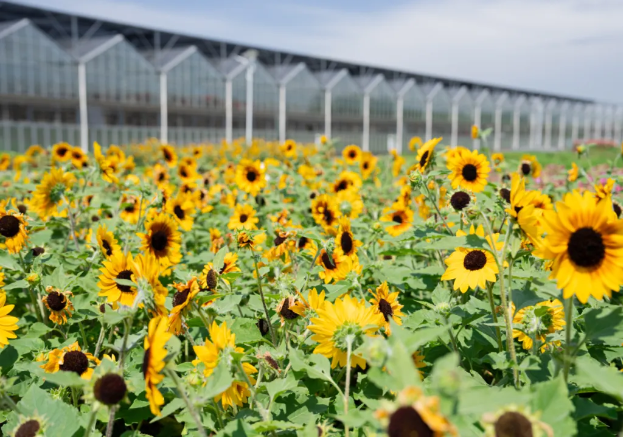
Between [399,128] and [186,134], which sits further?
[399,128]

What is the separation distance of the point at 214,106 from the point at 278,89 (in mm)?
3767

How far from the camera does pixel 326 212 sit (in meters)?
2.49

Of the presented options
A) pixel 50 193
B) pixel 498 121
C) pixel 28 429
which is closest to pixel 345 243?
pixel 28 429

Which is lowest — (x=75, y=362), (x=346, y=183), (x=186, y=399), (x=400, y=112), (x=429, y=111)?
(x=75, y=362)

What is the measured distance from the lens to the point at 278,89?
25.7 meters

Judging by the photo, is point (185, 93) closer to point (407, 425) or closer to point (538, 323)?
point (538, 323)

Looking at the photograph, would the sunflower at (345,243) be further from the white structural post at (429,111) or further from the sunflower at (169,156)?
the white structural post at (429,111)

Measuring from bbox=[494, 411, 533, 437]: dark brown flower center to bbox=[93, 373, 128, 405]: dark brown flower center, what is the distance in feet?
2.00

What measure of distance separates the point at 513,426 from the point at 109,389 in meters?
0.64

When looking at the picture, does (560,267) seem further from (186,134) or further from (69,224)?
(186,134)

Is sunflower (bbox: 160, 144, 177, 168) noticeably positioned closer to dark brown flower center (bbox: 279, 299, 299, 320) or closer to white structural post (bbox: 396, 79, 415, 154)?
dark brown flower center (bbox: 279, 299, 299, 320)

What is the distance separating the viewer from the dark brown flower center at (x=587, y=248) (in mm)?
917

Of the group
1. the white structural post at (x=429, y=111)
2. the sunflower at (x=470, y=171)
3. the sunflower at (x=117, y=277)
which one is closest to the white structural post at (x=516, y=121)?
the white structural post at (x=429, y=111)

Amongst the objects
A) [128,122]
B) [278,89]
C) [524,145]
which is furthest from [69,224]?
[524,145]
